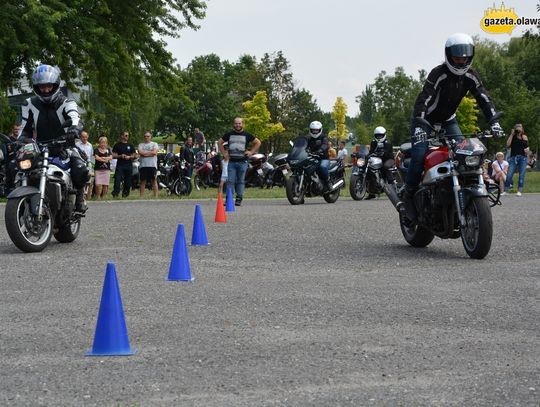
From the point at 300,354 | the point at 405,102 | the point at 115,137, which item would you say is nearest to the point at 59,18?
the point at 300,354

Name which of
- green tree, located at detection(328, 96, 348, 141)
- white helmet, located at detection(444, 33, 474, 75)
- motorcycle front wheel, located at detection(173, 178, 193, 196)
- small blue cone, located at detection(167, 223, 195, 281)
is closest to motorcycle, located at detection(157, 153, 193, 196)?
motorcycle front wheel, located at detection(173, 178, 193, 196)

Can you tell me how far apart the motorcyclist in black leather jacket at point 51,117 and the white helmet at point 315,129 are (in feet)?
37.4

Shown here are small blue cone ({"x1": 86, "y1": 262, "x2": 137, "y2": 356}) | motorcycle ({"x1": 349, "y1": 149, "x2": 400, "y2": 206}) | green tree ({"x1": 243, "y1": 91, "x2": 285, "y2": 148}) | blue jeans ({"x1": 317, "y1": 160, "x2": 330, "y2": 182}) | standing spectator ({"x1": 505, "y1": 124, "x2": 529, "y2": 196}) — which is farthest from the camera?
green tree ({"x1": 243, "y1": 91, "x2": 285, "y2": 148})

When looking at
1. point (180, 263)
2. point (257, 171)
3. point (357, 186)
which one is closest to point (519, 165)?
point (357, 186)

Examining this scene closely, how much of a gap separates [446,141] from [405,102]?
101m

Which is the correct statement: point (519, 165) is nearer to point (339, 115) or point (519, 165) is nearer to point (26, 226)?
point (26, 226)

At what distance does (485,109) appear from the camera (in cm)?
1098

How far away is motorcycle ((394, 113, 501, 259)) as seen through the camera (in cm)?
1028

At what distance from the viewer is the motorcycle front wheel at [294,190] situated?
22453 mm

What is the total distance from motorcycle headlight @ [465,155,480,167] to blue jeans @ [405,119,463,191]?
1.85ft

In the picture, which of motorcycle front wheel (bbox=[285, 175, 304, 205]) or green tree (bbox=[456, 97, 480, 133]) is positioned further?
green tree (bbox=[456, 97, 480, 133])

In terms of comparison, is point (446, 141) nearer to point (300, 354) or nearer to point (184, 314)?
point (184, 314)

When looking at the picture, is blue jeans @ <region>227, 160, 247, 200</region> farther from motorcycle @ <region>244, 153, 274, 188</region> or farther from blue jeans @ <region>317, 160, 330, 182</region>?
motorcycle @ <region>244, 153, 274, 188</region>

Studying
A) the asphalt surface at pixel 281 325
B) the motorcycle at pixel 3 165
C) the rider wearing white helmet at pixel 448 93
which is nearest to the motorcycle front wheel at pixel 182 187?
the motorcycle at pixel 3 165
